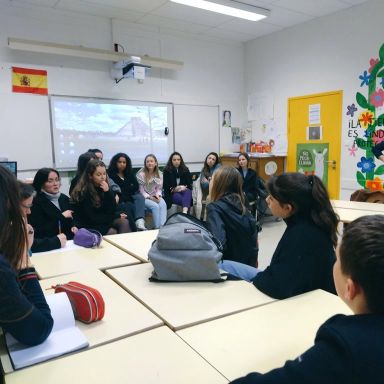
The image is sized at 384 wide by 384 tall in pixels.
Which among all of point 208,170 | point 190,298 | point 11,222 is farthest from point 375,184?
point 11,222

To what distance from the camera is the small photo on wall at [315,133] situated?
17.8 feet

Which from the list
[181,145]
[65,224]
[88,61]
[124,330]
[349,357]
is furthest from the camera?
[181,145]

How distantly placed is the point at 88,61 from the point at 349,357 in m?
5.11

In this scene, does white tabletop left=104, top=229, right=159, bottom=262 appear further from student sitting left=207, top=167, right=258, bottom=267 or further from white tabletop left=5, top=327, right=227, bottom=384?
white tabletop left=5, top=327, right=227, bottom=384

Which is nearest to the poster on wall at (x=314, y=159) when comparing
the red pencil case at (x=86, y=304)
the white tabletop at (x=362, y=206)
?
the white tabletop at (x=362, y=206)

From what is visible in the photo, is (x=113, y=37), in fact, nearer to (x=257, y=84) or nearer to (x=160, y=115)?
(x=160, y=115)

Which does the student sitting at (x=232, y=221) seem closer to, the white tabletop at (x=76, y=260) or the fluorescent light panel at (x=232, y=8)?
the white tabletop at (x=76, y=260)

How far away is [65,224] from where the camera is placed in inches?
120

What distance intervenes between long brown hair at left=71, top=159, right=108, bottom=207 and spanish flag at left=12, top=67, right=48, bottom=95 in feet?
6.39

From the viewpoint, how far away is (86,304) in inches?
49.8

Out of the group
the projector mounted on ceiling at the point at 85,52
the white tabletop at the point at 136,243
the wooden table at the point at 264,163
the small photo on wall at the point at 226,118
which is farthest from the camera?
the small photo on wall at the point at 226,118

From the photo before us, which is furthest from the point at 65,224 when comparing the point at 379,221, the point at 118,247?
the point at 379,221

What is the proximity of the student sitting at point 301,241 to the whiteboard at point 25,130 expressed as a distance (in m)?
3.85

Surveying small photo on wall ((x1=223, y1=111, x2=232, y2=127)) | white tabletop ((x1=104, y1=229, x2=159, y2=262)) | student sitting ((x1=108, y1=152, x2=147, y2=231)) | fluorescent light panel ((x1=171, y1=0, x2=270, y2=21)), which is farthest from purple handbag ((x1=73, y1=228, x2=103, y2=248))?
small photo on wall ((x1=223, y1=111, x2=232, y2=127))
